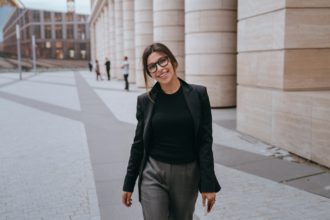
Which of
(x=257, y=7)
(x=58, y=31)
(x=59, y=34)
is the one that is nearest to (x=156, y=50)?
(x=257, y=7)

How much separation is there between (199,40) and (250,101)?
5088 millimetres

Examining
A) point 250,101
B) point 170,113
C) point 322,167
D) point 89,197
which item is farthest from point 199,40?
point 170,113

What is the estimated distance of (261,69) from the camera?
28.7 ft

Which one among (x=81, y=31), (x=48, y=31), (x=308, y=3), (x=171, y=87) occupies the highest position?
(x=48, y=31)

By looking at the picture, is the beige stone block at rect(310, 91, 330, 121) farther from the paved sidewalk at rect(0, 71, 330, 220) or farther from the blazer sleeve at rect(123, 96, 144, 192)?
the blazer sleeve at rect(123, 96, 144, 192)

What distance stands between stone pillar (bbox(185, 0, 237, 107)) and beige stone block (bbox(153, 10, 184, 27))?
5072 millimetres

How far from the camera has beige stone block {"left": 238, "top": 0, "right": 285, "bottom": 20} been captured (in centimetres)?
795

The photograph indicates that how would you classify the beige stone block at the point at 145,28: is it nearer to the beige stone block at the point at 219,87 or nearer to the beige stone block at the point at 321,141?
the beige stone block at the point at 219,87

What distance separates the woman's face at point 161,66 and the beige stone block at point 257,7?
5.75 m

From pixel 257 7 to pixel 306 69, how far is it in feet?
6.01

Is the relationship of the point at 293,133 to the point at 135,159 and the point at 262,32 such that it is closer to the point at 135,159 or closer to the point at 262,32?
the point at 262,32

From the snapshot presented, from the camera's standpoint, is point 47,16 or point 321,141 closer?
point 321,141

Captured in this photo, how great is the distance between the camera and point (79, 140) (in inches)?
358

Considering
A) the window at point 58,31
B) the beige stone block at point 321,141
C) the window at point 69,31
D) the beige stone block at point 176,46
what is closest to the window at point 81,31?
the window at point 69,31
